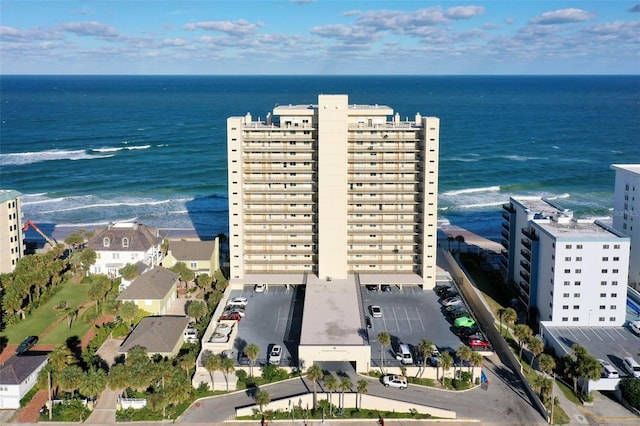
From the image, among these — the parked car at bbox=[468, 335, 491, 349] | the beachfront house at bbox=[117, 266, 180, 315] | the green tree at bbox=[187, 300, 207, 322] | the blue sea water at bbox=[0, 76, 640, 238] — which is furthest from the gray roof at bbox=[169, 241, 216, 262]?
the parked car at bbox=[468, 335, 491, 349]

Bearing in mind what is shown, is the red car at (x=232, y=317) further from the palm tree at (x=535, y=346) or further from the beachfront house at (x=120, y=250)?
the palm tree at (x=535, y=346)

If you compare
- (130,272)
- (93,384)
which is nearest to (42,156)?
(130,272)

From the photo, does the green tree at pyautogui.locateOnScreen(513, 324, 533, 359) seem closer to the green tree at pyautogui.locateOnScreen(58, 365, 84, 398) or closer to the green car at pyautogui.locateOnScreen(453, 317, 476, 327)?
the green car at pyautogui.locateOnScreen(453, 317, 476, 327)

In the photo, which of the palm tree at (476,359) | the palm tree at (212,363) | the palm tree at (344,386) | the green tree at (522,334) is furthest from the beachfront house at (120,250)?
the green tree at (522,334)

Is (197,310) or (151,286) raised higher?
(151,286)

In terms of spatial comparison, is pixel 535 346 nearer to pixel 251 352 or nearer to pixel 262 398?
pixel 262 398
